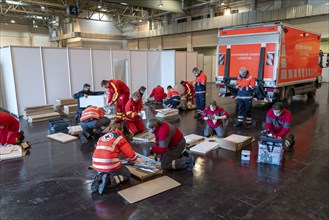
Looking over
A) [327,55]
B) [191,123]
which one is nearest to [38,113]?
[191,123]

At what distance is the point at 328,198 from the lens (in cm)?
356

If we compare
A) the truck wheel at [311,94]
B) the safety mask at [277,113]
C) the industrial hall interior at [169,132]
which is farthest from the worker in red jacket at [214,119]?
the truck wheel at [311,94]

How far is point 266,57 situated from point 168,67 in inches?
248

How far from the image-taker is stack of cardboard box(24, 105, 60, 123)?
8.71 metres

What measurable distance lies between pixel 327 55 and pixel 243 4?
857 centimetres

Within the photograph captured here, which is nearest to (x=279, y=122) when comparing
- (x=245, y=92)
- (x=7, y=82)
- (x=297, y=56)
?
(x=245, y=92)

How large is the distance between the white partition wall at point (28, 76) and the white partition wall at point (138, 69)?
168 inches

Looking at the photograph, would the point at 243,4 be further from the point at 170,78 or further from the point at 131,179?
the point at 131,179

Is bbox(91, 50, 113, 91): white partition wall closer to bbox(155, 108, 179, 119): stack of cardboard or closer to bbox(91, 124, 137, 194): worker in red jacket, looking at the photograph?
bbox(155, 108, 179, 119): stack of cardboard

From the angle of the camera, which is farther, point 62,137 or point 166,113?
point 166,113

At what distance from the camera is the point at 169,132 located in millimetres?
4383

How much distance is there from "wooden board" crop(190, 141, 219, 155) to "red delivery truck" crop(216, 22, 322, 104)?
4.03 m

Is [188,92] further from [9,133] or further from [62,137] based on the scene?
[9,133]

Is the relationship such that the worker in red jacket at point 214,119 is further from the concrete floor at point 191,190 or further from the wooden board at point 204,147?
the concrete floor at point 191,190
